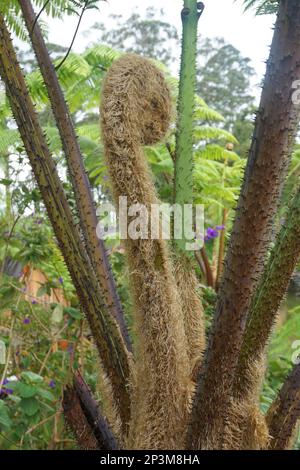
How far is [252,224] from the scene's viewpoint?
937mm

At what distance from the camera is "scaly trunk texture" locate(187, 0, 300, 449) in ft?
2.77

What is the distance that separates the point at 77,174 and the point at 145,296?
399 millimetres

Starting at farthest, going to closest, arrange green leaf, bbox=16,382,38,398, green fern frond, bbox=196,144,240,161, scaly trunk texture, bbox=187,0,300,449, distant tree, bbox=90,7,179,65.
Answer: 1. distant tree, bbox=90,7,179,65
2. green fern frond, bbox=196,144,240,161
3. green leaf, bbox=16,382,38,398
4. scaly trunk texture, bbox=187,0,300,449

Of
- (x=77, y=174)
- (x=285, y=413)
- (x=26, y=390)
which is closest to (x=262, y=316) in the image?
(x=285, y=413)

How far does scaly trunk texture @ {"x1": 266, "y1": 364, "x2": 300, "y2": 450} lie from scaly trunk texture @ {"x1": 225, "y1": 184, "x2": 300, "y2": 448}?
56 mm

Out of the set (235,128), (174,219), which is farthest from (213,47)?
(174,219)

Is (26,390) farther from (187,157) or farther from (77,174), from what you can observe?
(187,157)

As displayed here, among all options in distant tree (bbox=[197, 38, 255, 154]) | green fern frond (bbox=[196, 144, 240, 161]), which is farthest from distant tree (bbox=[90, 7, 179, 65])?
green fern frond (bbox=[196, 144, 240, 161])

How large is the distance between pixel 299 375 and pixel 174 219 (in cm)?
50

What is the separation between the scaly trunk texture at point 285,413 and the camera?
1.16 meters

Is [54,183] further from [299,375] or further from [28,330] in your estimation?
[28,330]

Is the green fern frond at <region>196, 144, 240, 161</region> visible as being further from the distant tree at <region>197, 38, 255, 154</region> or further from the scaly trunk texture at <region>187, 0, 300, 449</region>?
the distant tree at <region>197, 38, 255, 154</region>

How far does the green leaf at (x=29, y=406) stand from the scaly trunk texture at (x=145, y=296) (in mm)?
754

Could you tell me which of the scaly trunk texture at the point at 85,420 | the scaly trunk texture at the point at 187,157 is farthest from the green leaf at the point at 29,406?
the scaly trunk texture at the point at 187,157
